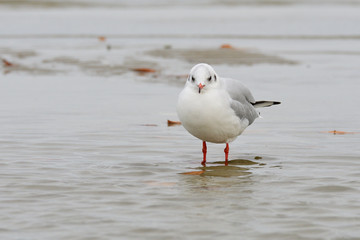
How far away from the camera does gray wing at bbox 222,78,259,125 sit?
24.4 ft

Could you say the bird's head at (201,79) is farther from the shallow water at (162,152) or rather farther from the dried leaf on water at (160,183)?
the dried leaf on water at (160,183)

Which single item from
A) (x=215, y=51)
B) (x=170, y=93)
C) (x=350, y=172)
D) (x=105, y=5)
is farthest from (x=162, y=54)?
(x=105, y=5)

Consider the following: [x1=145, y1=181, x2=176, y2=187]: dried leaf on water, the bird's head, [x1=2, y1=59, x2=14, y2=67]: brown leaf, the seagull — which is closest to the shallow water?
[x1=145, y1=181, x2=176, y2=187]: dried leaf on water

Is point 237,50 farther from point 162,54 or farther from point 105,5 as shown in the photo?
point 105,5

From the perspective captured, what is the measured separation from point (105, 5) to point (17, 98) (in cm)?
2460

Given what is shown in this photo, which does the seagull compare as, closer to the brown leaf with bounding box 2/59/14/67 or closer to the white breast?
the white breast

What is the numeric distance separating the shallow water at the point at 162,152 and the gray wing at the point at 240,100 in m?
0.45

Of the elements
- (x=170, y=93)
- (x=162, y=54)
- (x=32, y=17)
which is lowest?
(x=170, y=93)

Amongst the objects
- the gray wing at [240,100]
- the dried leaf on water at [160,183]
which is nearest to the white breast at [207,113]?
the gray wing at [240,100]

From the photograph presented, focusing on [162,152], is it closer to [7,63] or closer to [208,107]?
[208,107]

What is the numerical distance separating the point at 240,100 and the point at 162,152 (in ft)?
3.34

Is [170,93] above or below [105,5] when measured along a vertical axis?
below

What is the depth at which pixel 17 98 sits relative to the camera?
11547 mm

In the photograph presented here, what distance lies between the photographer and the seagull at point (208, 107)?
699cm
